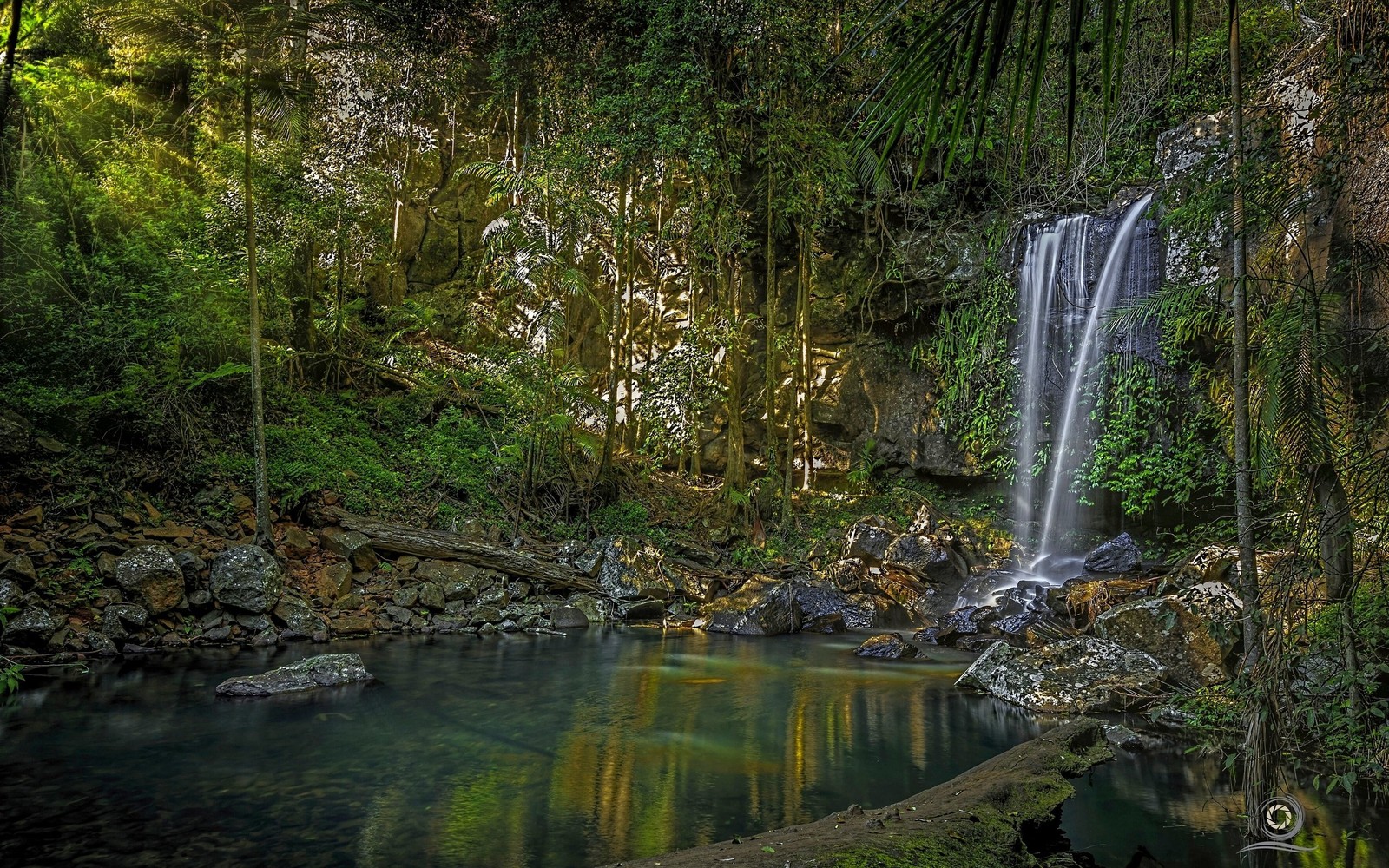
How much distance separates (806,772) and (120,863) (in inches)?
159

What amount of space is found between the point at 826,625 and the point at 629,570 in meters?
3.49

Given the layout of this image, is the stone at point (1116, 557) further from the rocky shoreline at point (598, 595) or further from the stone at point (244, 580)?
the stone at point (244, 580)

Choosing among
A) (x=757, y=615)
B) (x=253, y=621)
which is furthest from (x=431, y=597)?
(x=757, y=615)

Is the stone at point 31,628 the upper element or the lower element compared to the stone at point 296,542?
lower

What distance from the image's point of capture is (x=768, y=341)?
640 inches

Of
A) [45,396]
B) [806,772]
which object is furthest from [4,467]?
[806,772]

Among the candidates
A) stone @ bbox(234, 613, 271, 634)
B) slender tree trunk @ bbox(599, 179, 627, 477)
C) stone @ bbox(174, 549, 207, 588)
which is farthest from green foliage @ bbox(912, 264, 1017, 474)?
stone @ bbox(174, 549, 207, 588)

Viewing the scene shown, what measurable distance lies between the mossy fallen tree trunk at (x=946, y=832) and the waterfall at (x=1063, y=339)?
1133cm

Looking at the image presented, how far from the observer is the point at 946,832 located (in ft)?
10.1

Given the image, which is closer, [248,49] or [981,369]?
[248,49]

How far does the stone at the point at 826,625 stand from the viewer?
12047 mm

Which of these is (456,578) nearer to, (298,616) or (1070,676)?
(298,616)

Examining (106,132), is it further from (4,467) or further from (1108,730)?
(1108,730)

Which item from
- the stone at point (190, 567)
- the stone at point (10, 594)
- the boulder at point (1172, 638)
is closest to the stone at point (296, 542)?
the stone at point (190, 567)
